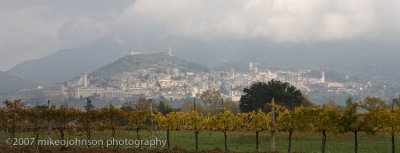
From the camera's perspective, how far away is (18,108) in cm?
3041

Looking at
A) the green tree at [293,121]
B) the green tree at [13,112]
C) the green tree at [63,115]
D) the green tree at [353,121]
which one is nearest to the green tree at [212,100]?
Result: the green tree at [63,115]

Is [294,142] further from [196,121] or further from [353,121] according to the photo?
[353,121]

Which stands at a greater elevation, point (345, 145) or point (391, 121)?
point (391, 121)

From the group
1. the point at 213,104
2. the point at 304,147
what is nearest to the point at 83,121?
the point at 304,147

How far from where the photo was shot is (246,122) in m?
29.7

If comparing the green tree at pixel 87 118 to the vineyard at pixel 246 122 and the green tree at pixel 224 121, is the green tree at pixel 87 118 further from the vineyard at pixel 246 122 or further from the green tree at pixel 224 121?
the green tree at pixel 224 121

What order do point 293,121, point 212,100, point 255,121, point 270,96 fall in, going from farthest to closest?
1. point 212,100
2. point 270,96
3. point 255,121
4. point 293,121

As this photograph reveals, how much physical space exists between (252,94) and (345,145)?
3654 centimetres

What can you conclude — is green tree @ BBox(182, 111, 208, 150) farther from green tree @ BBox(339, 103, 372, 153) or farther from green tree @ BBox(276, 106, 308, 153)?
green tree @ BBox(339, 103, 372, 153)

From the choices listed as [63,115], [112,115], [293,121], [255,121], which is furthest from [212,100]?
[293,121]

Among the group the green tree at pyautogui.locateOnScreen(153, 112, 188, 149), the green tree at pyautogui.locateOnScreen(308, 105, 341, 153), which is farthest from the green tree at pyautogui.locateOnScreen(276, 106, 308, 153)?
the green tree at pyautogui.locateOnScreen(153, 112, 188, 149)

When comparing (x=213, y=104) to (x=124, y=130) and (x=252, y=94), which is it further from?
(x=124, y=130)

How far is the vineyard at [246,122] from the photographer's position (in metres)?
25.3

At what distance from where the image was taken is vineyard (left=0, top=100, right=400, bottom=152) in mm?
25344
